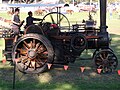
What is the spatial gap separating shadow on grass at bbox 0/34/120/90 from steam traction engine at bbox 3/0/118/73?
0.33 metres

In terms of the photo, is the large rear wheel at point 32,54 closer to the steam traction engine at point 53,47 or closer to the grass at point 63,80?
the steam traction engine at point 53,47

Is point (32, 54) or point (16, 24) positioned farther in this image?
point (16, 24)

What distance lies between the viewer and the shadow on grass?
25.9ft

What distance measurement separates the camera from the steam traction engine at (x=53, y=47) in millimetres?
9107

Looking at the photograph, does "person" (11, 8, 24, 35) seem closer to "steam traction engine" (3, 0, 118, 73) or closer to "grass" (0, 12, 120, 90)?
"steam traction engine" (3, 0, 118, 73)

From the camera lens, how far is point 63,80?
859cm

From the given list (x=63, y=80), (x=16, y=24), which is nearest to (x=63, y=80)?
(x=63, y=80)

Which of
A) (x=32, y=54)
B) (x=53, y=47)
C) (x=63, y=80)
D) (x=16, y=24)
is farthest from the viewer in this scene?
(x=16, y=24)

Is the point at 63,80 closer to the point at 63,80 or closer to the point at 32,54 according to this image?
the point at 63,80

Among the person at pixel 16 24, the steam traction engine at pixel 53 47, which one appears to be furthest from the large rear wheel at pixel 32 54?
the person at pixel 16 24

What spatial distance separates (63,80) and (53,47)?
1.17 meters

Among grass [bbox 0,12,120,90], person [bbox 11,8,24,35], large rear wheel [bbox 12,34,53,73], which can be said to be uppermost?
person [bbox 11,8,24,35]

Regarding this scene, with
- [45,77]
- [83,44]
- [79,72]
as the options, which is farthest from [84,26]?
[45,77]

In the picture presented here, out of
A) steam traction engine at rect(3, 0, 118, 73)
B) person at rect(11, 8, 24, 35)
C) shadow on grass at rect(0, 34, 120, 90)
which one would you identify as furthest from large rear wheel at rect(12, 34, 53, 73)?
person at rect(11, 8, 24, 35)
